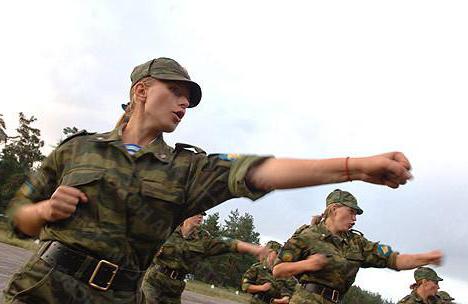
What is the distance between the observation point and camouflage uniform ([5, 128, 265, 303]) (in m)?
2.82

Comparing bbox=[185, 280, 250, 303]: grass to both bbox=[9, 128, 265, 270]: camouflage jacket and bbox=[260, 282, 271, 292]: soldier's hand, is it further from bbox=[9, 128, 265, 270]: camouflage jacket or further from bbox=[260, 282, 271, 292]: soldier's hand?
bbox=[9, 128, 265, 270]: camouflage jacket

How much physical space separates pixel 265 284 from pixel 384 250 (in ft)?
15.7

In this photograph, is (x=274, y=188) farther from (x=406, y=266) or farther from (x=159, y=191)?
(x=406, y=266)

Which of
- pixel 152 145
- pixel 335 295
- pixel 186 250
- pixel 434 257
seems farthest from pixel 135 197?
pixel 186 250

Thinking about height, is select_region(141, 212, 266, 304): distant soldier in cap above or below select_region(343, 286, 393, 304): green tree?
below

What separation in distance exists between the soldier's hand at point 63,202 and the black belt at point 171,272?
7171mm

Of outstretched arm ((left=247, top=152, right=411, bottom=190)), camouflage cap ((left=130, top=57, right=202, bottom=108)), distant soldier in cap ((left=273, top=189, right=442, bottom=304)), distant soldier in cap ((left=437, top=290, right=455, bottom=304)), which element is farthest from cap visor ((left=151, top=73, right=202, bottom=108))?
distant soldier in cap ((left=437, top=290, right=455, bottom=304))

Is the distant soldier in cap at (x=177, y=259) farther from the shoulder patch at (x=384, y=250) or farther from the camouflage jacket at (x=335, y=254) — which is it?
the shoulder patch at (x=384, y=250)

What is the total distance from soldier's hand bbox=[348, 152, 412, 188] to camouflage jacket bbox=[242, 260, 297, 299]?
10.6 metres

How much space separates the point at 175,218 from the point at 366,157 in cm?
124

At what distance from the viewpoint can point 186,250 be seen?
10141 mm

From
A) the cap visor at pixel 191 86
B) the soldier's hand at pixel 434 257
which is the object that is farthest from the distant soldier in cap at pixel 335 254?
the cap visor at pixel 191 86

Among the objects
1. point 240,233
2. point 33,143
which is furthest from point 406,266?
point 240,233

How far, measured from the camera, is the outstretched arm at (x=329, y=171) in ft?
6.89
